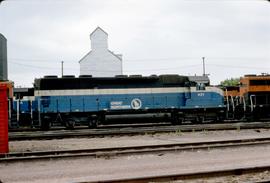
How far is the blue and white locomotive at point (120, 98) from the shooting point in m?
26.3

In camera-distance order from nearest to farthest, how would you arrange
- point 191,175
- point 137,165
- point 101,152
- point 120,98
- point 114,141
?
point 191,175 → point 137,165 → point 101,152 → point 114,141 → point 120,98

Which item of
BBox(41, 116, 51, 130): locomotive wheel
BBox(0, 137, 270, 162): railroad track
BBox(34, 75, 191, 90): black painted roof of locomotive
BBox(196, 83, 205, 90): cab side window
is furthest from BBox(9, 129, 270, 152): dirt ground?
BBox(196, 83, 205, 90): cab side window

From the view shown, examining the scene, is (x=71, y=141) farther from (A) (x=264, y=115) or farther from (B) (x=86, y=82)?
(A) (x=264, y=115)

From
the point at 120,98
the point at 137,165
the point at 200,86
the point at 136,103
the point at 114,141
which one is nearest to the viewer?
the point at 137,165

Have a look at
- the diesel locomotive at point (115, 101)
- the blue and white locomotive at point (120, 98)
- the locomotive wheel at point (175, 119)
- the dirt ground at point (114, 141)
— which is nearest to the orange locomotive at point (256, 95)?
the diesel locomotive at point (115, 101)

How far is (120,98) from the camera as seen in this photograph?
1082 inches

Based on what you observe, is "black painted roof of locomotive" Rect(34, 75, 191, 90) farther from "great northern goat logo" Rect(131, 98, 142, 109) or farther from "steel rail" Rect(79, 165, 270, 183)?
"steel rail" Rect(79, 165, 270, 183)

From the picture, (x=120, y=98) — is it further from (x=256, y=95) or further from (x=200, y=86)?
(x=256, y=95)

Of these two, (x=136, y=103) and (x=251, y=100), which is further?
(x=251, y=100)

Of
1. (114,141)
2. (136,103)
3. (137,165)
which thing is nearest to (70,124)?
(136,103)

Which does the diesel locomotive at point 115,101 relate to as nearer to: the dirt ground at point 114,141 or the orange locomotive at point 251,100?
the orange locomotive at point 251,100

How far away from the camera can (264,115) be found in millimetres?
31766

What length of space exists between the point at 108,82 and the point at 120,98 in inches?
55.3

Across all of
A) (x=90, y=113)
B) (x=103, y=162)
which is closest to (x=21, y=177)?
(x=103, y=162)
